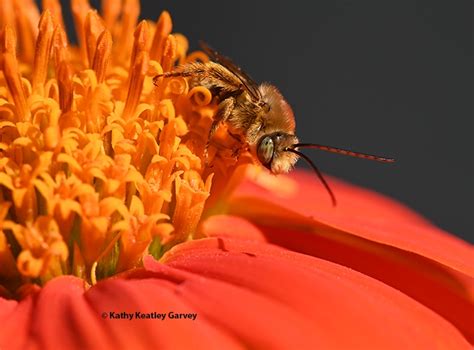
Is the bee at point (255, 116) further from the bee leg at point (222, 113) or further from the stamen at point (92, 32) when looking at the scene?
the stamen at point (92, 32)

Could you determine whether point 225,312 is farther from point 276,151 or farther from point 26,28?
point 26,28

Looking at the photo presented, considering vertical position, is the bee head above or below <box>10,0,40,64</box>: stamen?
above

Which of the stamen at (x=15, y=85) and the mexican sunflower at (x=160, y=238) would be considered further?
the stamen at (x=15, y=85)

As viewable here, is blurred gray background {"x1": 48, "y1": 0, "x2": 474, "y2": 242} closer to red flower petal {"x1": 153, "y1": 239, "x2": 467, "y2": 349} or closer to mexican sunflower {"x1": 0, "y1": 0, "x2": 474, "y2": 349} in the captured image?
mexican sunflower {"x1": 0, "y1": 0, "x2": 474, "y2": 349}

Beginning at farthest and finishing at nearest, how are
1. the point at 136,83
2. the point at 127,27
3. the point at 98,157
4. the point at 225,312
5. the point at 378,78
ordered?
the point at 378,78 → the point at 127,27 → the point at 136,83 → the point at 98,157 → the point at 225,312

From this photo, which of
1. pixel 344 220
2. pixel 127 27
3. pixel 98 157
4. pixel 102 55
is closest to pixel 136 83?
pixel 102 55

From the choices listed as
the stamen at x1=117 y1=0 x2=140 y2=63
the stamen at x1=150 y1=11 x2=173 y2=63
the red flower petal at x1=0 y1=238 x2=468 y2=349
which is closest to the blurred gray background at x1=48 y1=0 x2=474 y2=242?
the stamen at x1=117 y1=0 x2=140 y2=63

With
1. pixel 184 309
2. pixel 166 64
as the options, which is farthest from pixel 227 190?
pixel 184 309

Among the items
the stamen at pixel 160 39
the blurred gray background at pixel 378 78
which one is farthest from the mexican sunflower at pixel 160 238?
the blurred gray background at pixel 378 78
